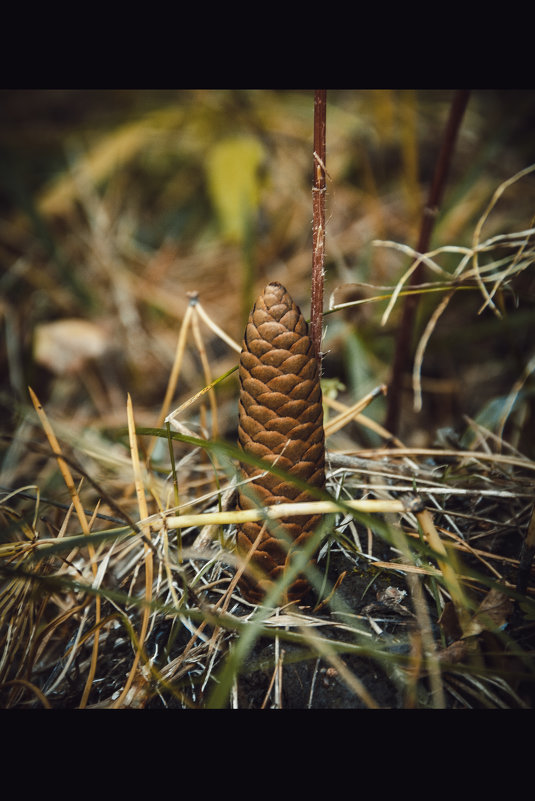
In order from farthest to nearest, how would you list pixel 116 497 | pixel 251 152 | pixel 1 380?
1. pixel 251 152
2. pixel 1 380
3. pixel 116 497

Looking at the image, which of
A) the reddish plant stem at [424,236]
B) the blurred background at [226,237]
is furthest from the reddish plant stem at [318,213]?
the blurred background at [226,237]

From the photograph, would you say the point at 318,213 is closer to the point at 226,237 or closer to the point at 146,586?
the point at 146,586

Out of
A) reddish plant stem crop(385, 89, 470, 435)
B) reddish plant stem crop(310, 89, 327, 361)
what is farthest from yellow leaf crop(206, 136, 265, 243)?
reddish plant stem crop(310, 89, 327, 361)

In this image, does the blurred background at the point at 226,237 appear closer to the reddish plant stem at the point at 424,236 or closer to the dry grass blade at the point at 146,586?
the reddish plant stem at the point at 424,236

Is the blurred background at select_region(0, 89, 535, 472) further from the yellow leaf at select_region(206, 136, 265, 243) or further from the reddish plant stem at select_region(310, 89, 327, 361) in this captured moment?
the reddish plant stem at select_region(310, 89, 327, 361)

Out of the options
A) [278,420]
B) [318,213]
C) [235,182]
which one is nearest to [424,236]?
[318,213]

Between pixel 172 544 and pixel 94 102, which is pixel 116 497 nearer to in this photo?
pixel 172 544
